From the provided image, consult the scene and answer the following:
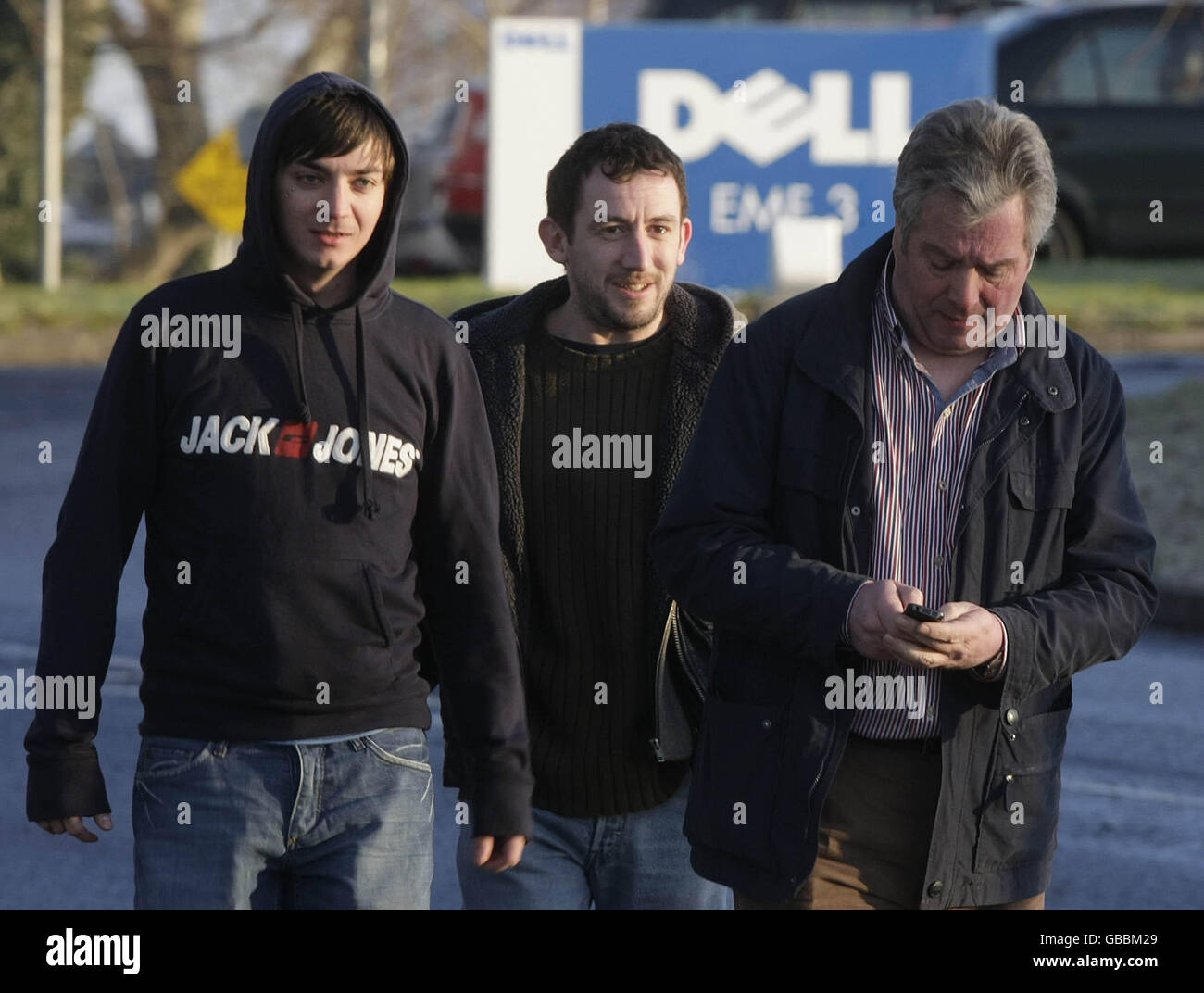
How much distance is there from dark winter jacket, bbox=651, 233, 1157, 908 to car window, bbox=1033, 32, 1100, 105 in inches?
576

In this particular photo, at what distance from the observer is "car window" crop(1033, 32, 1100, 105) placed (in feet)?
56.1

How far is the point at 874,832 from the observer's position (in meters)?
3.15

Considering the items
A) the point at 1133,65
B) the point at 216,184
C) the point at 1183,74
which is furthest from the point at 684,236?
the point at 216,184

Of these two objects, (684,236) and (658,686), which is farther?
(684,236)

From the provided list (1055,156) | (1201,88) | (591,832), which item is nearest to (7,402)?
(1055,156)

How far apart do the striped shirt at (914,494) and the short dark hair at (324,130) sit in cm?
89

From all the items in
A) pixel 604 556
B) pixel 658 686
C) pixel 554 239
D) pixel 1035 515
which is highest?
pixel 554 239

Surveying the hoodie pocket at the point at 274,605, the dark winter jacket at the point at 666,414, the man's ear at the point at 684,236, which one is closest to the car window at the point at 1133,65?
the man's ear at the point at 684,236

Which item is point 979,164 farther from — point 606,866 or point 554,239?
point 606,866

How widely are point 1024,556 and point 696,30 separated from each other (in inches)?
635

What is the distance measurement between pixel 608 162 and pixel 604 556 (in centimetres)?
72

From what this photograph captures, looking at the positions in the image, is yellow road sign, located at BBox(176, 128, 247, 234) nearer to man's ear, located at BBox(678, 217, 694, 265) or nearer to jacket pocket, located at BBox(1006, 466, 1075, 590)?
man's ear, located at BBox(678, 217, 694, 265)

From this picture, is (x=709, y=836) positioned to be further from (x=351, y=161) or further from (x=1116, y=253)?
(x=1116, y=253)

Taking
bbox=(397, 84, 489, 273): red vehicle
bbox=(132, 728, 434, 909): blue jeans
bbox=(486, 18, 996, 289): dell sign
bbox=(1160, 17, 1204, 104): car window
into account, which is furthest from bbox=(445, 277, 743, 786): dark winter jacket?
bbox=(397, 84, 489, 273): red vehicle
